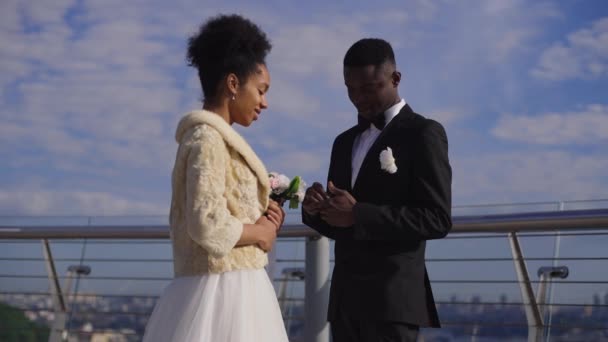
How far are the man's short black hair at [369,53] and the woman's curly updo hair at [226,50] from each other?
0.34 metres

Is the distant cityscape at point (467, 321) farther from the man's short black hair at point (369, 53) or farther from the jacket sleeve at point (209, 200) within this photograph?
the jacket sleeve at point (209, 200)

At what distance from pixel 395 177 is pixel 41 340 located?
3.92 meters

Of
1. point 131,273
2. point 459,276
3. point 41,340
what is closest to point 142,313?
point 131,273

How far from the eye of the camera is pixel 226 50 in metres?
2.82

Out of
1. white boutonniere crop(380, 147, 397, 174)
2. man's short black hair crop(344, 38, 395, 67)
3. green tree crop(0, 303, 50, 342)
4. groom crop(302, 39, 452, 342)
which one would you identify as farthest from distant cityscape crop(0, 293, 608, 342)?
man's short black hair crop(344, 38, 395, 67)

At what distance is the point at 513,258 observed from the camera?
14.8 feet

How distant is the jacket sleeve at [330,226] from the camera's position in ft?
9.98

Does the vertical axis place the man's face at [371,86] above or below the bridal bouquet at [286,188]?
above

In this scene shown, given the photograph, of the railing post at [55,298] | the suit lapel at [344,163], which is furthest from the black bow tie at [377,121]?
the railing post at [55,298]

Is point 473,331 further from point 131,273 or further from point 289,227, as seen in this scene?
point 131,273

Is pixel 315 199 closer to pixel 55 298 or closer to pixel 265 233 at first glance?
pixel 265 233

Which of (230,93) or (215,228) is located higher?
(230,93)

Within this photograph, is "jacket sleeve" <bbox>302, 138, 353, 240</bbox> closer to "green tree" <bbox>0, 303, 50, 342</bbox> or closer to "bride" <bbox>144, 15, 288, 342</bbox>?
"bride" <bbox>144, 15, 288, 342</bbox>

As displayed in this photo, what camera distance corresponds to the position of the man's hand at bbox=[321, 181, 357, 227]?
2912mm
